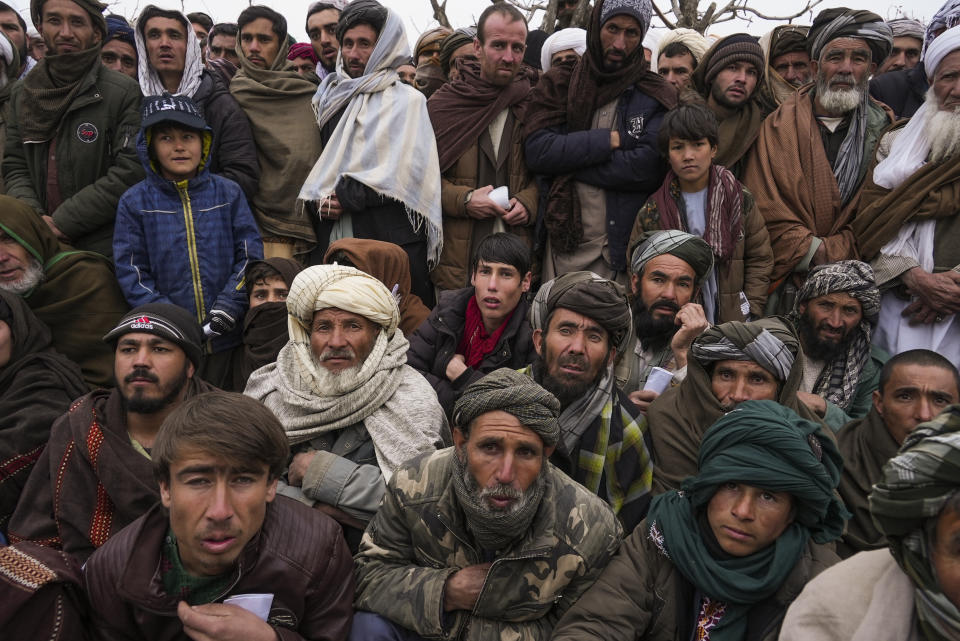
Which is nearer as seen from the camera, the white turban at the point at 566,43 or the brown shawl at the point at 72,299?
the brown shawl at the point at 72,299

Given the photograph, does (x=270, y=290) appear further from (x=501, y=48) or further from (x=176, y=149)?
(x=501, y=48)

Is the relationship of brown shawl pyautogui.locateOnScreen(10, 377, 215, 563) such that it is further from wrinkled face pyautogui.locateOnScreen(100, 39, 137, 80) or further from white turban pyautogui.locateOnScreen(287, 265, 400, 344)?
wrinkled face pyautogui.locateOnScreen(100, 39, 137, 80)

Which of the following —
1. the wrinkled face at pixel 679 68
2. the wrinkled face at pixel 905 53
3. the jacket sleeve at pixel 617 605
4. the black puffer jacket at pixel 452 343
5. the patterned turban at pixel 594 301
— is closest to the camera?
the jacket sleeve at pixel 617 605

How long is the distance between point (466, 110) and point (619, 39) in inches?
43.9

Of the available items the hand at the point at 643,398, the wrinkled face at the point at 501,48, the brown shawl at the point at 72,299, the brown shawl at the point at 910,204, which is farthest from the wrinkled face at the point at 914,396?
the brown shawl at the point at 72,299

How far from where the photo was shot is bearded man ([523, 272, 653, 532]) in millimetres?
3527

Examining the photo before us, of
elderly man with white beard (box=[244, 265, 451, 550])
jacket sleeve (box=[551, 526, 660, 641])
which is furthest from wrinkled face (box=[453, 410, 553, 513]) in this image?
elderly man with white beard (box=[244, 265, 451, 550])

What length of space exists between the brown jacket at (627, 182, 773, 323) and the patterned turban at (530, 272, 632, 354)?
953mm

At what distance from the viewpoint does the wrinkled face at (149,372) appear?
3.41 m

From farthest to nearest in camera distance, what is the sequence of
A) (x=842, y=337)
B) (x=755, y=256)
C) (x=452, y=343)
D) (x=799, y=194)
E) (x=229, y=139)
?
(x=229, y=139), (x=799, y=194), (x=755, y=256), (x=842, y=337), (x=452, y=343)

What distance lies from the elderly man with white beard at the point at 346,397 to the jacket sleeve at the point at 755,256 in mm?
2181

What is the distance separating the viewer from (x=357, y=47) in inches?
207

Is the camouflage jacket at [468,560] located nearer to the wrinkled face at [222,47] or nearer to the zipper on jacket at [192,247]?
the zipper on jacket at [192,247]

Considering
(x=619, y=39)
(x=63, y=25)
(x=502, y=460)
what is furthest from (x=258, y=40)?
(x=502, y=460)
